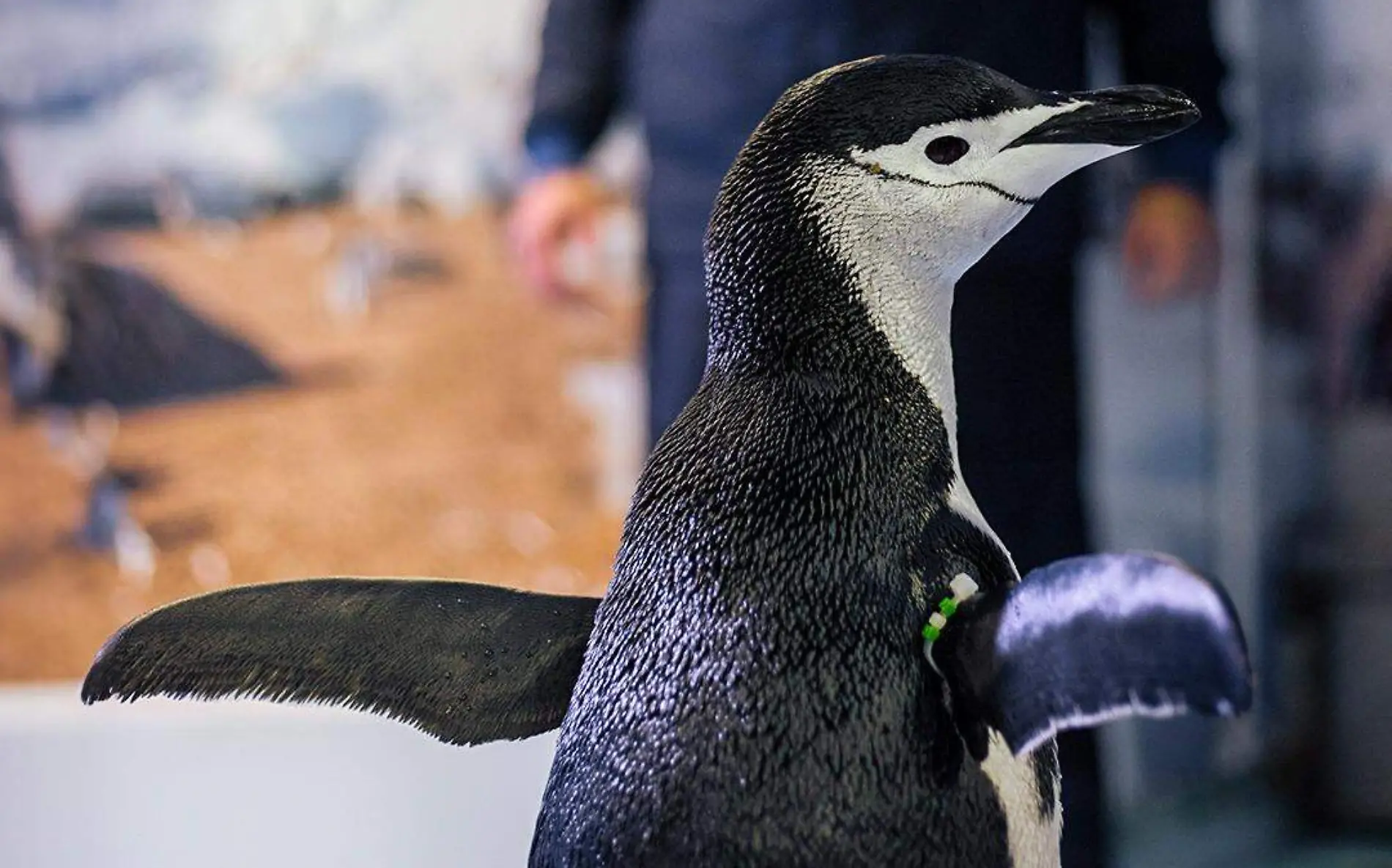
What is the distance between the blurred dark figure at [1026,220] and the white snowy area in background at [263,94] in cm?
81

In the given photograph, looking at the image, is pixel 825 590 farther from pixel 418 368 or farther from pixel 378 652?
pixel 418 368

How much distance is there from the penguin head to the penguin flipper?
0.69ft

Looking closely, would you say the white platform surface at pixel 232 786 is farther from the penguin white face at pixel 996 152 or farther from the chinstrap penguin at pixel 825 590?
the penguin white face at pixel 996 152

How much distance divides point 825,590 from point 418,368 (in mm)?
1254

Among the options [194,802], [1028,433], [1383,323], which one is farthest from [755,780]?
[1383,323]

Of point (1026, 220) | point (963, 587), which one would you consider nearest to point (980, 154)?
point (963, 587)

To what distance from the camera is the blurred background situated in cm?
152

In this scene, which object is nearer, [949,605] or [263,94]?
[949,605]

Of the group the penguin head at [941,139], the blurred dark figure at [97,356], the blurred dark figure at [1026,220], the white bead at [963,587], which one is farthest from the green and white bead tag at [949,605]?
the blurred dark figure at [97,356]

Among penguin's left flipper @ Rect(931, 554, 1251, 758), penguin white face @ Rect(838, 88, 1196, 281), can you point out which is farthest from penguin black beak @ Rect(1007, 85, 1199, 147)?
penguin's left flipper @ Rect(931, 554, 1251, 758)

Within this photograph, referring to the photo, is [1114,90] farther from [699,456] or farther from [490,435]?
[490,435]

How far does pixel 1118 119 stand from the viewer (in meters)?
0.50

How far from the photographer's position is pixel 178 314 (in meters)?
1.68

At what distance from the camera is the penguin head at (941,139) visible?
504 mm
